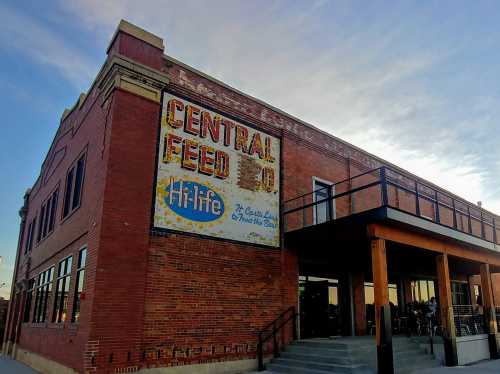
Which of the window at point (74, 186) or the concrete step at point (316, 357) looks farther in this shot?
the window at point (74, 186)

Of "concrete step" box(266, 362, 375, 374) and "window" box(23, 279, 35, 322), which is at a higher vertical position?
"window" box(23, 279, 35, 322)

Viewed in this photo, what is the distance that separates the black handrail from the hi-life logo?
361cm

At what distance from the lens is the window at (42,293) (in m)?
15.4

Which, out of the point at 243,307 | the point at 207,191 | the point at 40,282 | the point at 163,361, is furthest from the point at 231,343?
the point at 40,282

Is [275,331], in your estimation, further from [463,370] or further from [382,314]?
[463,370]

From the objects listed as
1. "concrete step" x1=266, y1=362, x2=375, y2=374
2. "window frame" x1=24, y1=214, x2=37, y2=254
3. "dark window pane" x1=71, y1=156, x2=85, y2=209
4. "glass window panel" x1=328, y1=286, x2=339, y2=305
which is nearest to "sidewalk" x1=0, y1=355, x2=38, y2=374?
"dark window pane" x1=71, y1=156, x2=85, y2=209

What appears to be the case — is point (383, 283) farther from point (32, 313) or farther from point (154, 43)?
point (32, 313)

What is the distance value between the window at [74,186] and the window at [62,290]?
176 cm

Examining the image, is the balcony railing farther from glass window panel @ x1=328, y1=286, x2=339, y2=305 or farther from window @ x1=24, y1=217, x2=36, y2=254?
window @ x1=24, y1=217, x2=36, y2=254

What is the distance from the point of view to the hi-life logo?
36.8ft

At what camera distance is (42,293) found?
54.5 feet

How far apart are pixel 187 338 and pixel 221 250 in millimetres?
2498

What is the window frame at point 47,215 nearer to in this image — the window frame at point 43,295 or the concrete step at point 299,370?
the window frame at point 43,295

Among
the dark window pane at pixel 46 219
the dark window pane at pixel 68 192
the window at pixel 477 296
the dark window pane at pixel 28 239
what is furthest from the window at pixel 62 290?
the window at pixel 477 296
